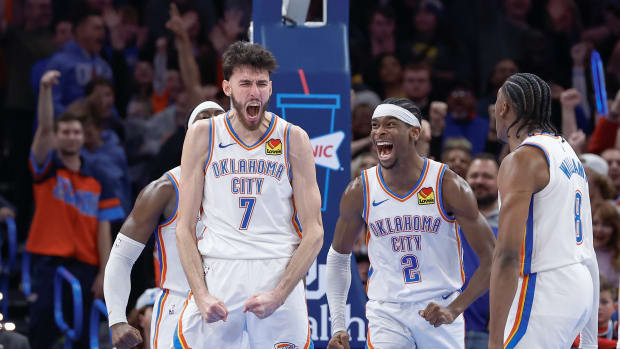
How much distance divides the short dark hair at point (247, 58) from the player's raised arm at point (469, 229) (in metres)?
1.42

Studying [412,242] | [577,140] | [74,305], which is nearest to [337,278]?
[412,242]

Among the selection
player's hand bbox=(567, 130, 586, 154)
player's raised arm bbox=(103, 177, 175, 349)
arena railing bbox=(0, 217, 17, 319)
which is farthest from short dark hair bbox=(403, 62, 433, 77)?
player's raised arm bbox=(103, 177, 175, 349)

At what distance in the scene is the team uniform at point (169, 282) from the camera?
18.5ft

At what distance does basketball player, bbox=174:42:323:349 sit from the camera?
4.73 meters

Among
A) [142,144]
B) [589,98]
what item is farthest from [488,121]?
[142,144]

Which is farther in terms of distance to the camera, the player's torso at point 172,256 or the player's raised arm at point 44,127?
the player's raised arm at point 44,127

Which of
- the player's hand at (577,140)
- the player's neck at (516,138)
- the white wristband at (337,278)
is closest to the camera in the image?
the player's neck at (516,138)

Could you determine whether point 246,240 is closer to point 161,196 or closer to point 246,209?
point 246,209

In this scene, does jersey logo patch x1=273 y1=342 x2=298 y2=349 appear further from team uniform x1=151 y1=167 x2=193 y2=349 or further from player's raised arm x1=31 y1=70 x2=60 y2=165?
player's raised arm x1=31 y1=70 x2=60 y2=165

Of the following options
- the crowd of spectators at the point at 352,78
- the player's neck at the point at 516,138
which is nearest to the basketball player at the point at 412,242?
the player's neck at the point at 516,138

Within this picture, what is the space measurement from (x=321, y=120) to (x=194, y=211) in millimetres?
2100

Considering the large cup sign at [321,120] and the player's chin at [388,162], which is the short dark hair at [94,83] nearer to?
the large cup sign at [321,120]

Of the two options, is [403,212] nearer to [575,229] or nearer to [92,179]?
[575,229]

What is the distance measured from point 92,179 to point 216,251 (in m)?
4.30
